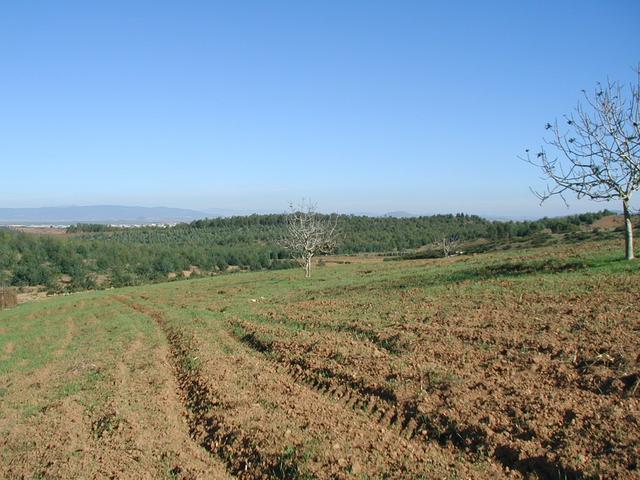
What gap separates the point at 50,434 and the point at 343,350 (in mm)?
6306

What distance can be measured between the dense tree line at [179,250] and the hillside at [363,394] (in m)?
49.1

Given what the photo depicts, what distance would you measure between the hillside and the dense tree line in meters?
49.1

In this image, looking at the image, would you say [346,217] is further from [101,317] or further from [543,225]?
[101,317]

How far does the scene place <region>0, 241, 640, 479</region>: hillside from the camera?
7.10 metres

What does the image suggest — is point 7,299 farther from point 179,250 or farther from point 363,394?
point 363,394

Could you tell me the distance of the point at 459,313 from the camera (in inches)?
590

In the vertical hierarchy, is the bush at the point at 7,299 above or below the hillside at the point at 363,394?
below

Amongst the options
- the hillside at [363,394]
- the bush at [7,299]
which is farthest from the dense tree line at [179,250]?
the hillside at [363,394]

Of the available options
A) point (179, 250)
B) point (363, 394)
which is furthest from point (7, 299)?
point (363, 394)

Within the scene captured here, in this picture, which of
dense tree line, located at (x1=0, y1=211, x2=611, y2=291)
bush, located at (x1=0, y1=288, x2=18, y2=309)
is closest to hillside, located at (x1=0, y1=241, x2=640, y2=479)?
bush, located at (x1=0, y1=288, x2=18, y2=309)

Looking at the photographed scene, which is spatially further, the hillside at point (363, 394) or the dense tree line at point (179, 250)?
the dense tree line at point (179, 250)

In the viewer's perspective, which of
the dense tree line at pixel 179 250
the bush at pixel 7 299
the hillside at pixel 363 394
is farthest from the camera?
the dense tree line at pixel 179 250

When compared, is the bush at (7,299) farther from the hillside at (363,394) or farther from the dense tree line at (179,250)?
the hillside at (363,394)

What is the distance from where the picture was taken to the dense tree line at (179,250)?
3285 inches
